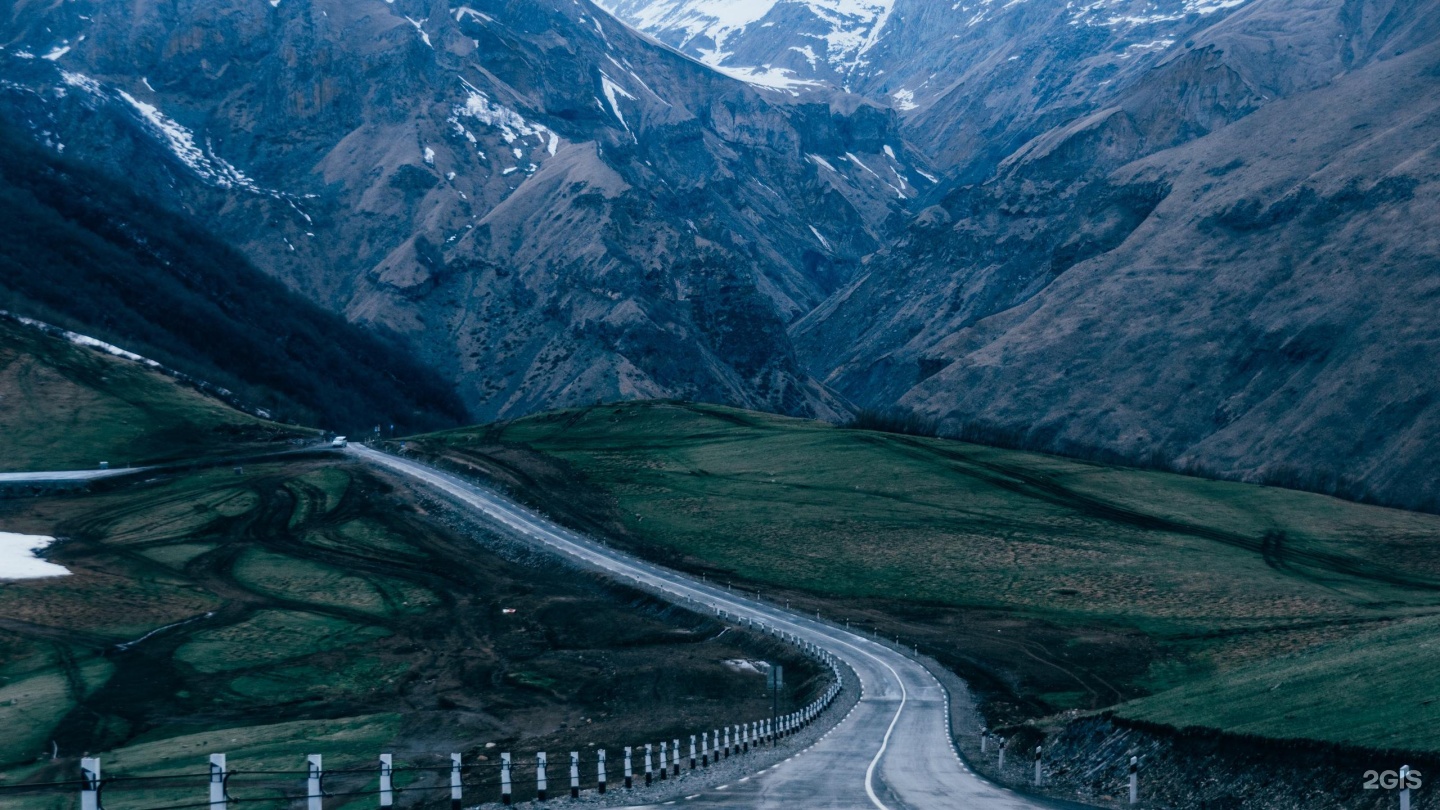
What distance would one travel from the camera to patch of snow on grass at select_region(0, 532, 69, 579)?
92.3 metres

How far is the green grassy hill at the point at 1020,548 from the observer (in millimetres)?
75625

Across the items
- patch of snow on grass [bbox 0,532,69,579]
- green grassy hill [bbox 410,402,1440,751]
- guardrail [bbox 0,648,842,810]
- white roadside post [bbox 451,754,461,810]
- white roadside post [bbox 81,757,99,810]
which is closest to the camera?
white roadside post [bbox 81,757,99,810]

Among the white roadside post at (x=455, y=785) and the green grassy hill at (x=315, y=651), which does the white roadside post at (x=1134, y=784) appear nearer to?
the white roadside post at (x=455, y=785)

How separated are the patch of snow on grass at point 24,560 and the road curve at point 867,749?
39.8 meters

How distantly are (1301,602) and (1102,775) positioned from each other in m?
65.6

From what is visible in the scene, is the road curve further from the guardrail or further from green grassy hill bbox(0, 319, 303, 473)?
green grassy hill bbox(0, 319, 303, 473)

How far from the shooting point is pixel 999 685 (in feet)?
235

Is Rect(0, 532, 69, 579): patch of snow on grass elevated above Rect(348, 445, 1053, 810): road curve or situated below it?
above

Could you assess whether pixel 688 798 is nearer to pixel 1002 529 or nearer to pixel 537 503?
pixel 1002 529

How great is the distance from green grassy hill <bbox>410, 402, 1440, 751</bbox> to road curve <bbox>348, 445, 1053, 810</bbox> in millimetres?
4621

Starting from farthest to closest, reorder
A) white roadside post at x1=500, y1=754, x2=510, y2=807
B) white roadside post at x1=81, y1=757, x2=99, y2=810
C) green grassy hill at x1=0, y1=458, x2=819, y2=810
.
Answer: green grassy hill at x1=0, y1=458, x2=819, y2=810, white roadside post at x1=500, y1=754, x2=510, y2=807, white roadside post at x1=81, y1=757, x2=99, y2=810

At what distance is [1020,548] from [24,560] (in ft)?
259

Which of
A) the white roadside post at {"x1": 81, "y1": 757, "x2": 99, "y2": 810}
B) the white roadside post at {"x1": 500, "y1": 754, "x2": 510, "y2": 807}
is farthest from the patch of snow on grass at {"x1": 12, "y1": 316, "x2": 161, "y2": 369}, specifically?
the white roadside post at {"x1": 81, "y1": 757, "x2": 99, "y2": 810}

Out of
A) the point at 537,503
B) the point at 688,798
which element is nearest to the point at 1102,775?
the point at 688,798
